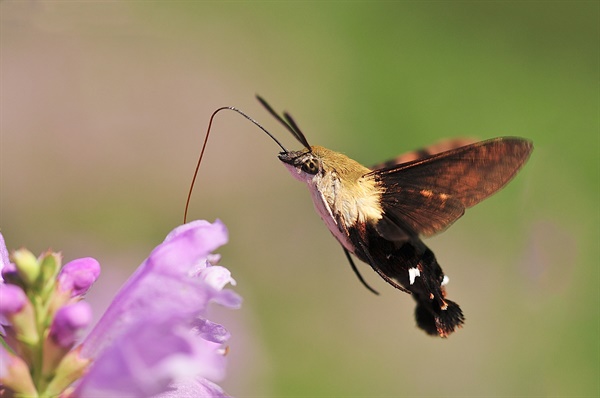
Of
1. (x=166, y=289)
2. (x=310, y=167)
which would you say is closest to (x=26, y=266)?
(x=166, y=289)

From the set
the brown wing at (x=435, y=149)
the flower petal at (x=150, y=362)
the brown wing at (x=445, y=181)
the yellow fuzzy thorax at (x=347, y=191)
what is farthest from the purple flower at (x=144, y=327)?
the brown wing at (x=435, y=149)

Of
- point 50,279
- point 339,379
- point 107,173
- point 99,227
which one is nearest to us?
point 50,279

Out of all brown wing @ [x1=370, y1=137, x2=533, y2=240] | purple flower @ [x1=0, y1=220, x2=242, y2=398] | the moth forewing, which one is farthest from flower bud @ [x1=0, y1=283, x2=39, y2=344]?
brown wing @ [x1=370, y1=137, x2=533, y2=240]

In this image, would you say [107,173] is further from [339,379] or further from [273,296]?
[339,379]

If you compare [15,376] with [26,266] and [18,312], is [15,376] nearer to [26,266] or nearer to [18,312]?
[18,312]

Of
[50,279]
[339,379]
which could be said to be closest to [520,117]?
[339,379]
